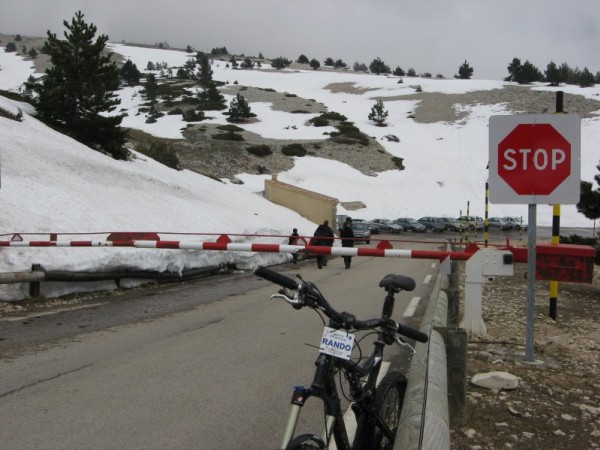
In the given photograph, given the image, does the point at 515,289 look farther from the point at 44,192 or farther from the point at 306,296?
the point at 44,192

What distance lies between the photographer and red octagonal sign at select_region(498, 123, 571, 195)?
5.21m

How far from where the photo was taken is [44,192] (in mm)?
14352

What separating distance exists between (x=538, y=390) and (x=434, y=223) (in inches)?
1818

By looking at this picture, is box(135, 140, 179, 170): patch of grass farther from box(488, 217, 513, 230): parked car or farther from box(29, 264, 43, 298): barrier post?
box(488, 217, 513, 230): parked car

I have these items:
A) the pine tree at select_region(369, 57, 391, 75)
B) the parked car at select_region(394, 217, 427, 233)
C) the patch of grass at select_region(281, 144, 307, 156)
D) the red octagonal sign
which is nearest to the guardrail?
the red octagonal sign

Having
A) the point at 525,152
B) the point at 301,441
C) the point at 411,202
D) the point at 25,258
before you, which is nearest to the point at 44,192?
the point at 25,258

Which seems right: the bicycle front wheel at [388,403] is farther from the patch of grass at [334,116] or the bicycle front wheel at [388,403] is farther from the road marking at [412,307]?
the patch of grass at [334,116]

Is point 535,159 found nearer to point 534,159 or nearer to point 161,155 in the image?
point 534,159

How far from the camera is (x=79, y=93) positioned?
24391mm

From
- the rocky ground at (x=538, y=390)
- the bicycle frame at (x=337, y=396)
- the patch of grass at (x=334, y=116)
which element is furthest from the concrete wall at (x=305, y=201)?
the patch of grass at (x=334, y=116)

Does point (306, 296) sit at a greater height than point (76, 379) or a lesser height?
greater

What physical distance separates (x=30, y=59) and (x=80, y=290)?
158 meters

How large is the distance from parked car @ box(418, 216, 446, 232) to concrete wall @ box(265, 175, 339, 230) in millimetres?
13729

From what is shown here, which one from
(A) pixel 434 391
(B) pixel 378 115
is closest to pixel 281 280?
(A) pixel 434 391
